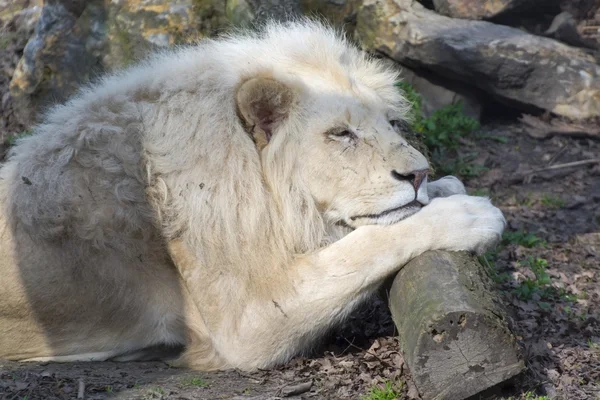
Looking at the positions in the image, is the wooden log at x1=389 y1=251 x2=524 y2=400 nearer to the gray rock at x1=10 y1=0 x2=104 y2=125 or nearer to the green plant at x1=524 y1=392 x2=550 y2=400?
the green plant at x1=524 y1=392 x2=550 y2=400

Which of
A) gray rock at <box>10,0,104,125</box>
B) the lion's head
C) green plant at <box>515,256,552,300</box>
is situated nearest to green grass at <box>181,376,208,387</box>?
the lion's head

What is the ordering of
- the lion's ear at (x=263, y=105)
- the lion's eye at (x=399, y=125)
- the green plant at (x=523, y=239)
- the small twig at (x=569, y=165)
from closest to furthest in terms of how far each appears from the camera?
the lion's ear at (x=263, y=105) → the lion's eye at (x=399, y=125) → the green plant at (x=523, y=239) → the small twig at (x=569, y=165)

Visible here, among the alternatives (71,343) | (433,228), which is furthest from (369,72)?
(71,343)

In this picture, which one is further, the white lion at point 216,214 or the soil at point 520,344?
the white lion at point 216,214

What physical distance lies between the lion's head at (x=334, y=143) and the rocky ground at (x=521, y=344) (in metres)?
0.94

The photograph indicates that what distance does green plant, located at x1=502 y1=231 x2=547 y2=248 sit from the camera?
24.7 ft

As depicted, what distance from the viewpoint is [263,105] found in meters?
5.14

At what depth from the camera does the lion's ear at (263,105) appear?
5.05 meters

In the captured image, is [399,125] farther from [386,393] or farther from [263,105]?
[386,393]

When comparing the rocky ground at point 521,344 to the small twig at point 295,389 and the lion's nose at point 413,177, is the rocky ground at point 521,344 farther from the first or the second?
the lion's nose at point 413,177

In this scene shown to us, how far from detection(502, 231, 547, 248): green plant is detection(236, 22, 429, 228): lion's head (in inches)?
106

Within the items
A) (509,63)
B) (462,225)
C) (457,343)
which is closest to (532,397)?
(457,343)

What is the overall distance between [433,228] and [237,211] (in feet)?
3.88

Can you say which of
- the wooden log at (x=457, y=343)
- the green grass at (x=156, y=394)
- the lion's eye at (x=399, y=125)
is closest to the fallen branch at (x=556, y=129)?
the lion's eye at (x=399, y=125)
